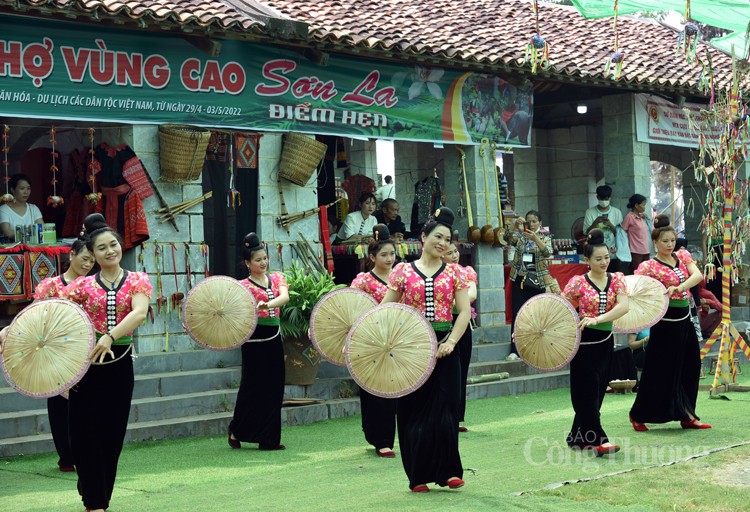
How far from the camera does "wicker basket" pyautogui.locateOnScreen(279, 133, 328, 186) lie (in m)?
12.4

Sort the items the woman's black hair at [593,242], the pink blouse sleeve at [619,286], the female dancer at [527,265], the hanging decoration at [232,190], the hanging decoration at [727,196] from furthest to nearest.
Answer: the female dancer at [527,265] → the hanging decoration at [232,190] → the hanging decoration at [727,196] → the woman's black hair at [593,242] → the pink blouse sleeve at [619,286]

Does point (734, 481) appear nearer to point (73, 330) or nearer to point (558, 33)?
point (73, 330)

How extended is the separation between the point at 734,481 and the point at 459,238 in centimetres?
796

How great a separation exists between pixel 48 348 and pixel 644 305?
4886 millimetres

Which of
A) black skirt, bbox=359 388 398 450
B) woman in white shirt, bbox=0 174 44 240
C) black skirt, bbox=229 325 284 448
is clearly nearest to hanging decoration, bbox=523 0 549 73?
black skirt, bbox=229 325 284 448

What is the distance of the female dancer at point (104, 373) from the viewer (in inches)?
254

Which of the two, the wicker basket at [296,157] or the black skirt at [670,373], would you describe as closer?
the black skirt at [670,373]

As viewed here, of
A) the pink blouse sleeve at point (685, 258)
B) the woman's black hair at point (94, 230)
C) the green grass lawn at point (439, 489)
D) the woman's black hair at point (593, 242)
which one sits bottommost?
the green grass lawn at point (439, 489)

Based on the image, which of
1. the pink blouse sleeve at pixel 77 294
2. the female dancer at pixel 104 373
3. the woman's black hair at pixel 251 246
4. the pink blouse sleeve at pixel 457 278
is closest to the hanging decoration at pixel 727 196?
the woman's black hair at pixel 251 246

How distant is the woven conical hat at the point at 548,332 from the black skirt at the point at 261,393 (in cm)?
201

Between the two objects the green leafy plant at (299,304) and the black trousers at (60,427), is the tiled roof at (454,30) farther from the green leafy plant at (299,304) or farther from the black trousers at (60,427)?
the black trousers at (60,427)

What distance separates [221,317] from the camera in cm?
912

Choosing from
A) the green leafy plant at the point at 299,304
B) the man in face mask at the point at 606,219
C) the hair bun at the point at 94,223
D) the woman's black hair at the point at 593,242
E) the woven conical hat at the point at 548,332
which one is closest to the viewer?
the hair bun at the point at 94,223

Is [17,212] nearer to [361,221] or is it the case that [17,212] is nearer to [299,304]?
[299,304]
